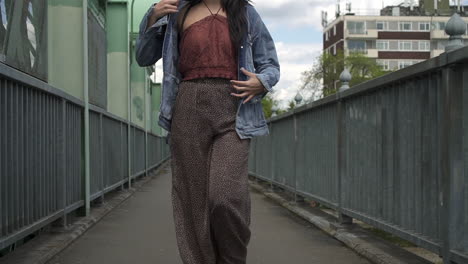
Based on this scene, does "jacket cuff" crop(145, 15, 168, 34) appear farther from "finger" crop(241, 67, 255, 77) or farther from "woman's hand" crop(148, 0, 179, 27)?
"finger" crop(241, 67, 255, 77)

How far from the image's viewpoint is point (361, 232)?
281 inches

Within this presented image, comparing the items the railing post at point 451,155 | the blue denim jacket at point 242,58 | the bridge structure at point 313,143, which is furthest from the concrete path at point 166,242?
the blue denim jacket at point 242,58

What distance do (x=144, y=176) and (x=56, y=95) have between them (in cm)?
1345

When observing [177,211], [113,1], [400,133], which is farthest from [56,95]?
[113,1]

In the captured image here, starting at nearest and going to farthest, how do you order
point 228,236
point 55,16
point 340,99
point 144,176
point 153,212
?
point 228,236 < point 340,99 < point 55,16 < point 153,212 < point 144,176

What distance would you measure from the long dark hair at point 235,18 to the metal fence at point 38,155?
6.50 ft

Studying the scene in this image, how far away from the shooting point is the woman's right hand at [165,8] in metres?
3.67

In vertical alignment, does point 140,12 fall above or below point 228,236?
above

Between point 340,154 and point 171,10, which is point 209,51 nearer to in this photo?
point 171,10

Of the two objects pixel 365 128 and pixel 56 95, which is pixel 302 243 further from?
pixel 56 95

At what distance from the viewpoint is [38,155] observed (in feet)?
20.5

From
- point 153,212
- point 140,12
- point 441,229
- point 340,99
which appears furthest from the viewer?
point 140,12

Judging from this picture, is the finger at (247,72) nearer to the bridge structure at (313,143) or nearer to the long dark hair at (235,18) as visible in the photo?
the long dark hair at (235,18)

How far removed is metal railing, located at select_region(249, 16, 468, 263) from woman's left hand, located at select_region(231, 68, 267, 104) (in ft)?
4.43
